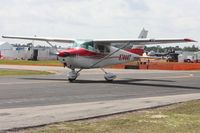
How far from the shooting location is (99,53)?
30.2 metres

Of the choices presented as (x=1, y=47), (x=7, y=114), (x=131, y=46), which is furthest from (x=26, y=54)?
(x=7, y=114)

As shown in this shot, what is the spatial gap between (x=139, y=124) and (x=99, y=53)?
19075 mm

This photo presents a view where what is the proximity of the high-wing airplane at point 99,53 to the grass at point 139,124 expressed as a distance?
13996 millimetres

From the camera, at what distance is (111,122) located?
1156cm

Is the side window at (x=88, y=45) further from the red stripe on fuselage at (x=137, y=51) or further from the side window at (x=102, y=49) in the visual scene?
the red stripe on fuselage at (x=137, y=51)

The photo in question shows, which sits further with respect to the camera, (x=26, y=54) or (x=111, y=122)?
(x=26, y=54)

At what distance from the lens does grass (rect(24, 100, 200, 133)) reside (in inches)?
411

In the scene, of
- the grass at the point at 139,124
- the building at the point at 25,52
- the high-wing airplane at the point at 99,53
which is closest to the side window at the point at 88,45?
the high-wing airplane at the point at 99,53

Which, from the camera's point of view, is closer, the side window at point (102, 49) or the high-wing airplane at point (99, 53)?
the high-wing airplane at point (99, 53)

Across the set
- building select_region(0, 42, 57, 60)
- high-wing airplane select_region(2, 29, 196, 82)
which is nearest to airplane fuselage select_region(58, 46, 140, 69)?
high-wing airplane select_region(2, 29, 196, 82)

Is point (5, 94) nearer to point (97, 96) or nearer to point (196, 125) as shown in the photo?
point (97, 96)

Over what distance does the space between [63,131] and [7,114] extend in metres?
3.06

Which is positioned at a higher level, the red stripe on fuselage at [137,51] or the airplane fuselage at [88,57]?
the red stripe on fuselage at [137,51]

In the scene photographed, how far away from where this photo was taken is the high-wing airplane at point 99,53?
28.3 meters
